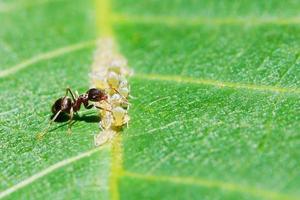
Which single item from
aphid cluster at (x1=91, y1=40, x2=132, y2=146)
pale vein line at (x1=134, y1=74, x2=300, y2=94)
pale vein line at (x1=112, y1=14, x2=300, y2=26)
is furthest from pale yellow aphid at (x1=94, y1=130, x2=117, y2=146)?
pale vein line at (x1=112, y1=14, x2=300, y2=26)

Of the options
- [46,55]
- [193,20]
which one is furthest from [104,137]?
[193,20]

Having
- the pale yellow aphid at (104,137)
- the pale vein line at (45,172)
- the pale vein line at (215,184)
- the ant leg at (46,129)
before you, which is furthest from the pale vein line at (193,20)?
the pale vein line at (215,184)

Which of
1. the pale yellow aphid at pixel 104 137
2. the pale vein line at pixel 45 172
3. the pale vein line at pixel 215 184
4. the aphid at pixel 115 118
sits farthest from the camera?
the aphid at pixel 115 118

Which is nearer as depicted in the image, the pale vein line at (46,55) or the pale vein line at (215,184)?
the pale vein line at (215,184)

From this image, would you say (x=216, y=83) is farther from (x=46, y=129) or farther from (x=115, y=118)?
(x=46, y=129)

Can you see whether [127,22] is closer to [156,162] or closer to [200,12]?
[200,12]

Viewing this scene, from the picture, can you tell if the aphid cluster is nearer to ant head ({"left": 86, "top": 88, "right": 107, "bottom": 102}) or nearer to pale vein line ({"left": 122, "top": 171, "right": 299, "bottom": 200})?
ant head ({"left": 86, "top": 88, "right": 107, "bottom": 102})

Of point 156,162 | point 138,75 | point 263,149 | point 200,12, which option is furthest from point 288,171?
point 200,12

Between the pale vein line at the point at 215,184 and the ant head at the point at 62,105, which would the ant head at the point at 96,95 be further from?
the pale vein line at the point at 215,184
